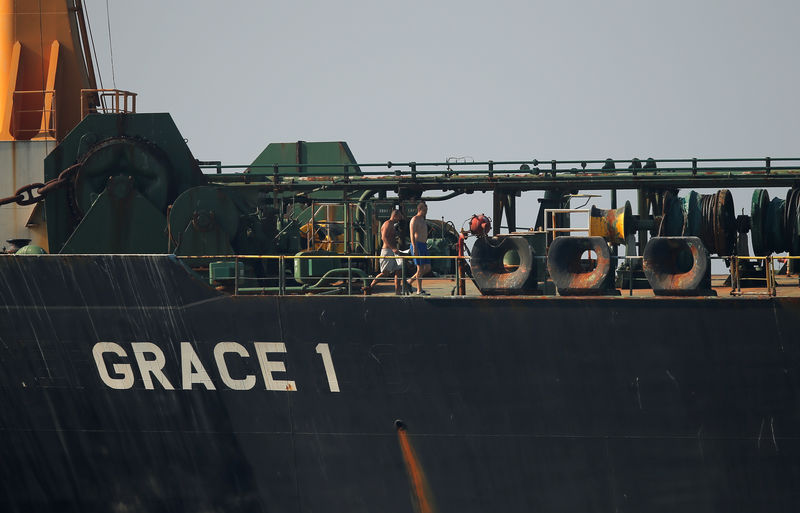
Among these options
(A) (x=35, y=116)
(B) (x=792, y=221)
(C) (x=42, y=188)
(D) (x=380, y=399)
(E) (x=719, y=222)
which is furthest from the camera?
(A) (x=35, y=116)

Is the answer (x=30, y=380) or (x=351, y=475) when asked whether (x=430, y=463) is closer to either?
(x=351, y=475)

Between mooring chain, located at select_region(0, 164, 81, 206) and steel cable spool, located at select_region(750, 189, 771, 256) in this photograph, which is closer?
steel cable spool, located at select_region(750, 189, 771, 256)

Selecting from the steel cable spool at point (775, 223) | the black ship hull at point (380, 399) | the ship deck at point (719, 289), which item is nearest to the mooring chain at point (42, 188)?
the black ship hull at point (380, 399)

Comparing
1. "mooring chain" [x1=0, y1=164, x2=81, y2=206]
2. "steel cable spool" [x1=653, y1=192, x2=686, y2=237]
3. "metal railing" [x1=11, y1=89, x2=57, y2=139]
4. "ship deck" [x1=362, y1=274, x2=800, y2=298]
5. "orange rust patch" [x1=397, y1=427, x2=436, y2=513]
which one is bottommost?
"orange rust patch" [x1=397, y1=427, x2=436, y2=513]

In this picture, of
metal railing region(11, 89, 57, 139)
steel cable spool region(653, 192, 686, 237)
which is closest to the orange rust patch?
steel cable spool region(653, 192, 686, 237)

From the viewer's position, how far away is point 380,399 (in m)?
15.1

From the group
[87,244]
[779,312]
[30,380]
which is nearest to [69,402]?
[30,380]

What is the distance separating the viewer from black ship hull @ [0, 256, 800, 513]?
14500 millimetres

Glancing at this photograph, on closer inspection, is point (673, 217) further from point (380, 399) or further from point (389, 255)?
point (380, 399)

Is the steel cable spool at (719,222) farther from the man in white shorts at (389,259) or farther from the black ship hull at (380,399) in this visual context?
the man in white shorts at (389,259)

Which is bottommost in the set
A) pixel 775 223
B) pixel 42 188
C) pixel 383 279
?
pixel 383 279

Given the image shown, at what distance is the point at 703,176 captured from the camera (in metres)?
19.4

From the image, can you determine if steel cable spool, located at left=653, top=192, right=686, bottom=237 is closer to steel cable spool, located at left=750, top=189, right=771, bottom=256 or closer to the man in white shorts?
steel cable spool, located at left=750, top=189, right=771, bottom=256

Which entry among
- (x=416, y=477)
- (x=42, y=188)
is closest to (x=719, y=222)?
(x=416, y=477)
